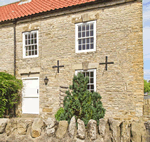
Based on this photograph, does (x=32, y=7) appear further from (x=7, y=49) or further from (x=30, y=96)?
(x=30, y=96)

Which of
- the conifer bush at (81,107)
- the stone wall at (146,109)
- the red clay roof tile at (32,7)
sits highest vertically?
the red clay roof tile at (32,7)

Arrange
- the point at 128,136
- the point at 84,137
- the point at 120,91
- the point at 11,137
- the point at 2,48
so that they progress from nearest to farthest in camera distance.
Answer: the point at 128,136
the point at 84,137
the point at 11,137
the point at 120,91
the point at 2,48

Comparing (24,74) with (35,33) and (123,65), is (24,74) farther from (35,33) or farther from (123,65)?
(123,65)

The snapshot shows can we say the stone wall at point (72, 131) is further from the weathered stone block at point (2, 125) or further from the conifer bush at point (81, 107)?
the conifer bush at point (81, 107)

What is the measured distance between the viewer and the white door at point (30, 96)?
33.9 feet

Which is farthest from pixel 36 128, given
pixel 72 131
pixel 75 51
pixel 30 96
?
pixel 30 96

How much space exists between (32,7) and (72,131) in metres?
10.5

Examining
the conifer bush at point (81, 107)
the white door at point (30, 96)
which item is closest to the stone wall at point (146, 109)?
the conifer bush at point (81, 107)

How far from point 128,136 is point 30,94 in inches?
321

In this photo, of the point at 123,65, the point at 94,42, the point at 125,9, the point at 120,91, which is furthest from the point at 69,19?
the point at 120,91

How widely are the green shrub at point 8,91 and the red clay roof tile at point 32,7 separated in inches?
171

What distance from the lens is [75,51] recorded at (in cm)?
943

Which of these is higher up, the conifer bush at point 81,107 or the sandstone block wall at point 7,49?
the sandstone block wall at point 7,49

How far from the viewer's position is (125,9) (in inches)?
335
